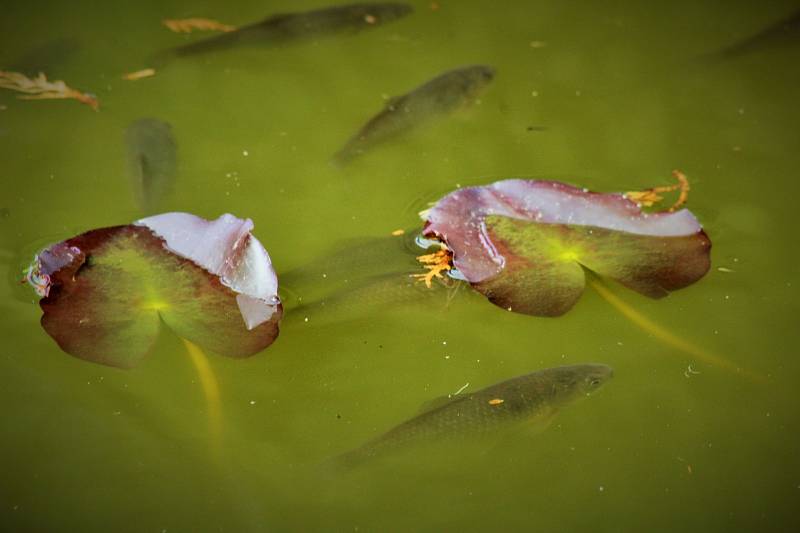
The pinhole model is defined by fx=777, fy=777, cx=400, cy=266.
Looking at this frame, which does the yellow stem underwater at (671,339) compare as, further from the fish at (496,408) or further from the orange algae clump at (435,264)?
the orange algae clump at (435,264)

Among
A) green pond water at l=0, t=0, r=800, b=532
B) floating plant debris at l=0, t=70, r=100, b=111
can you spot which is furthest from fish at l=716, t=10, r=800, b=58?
floating plant debris at l=0, t=70, r=100, b=111

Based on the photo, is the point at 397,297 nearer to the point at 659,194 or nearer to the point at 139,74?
the point at 659,194

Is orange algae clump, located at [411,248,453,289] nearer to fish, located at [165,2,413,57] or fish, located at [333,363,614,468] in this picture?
fish, located at [333,363,614,468]

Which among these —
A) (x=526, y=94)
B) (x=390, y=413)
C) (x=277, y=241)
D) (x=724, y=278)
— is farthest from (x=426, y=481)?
(x=526, y=94)

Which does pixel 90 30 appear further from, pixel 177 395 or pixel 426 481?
pixel 426 481

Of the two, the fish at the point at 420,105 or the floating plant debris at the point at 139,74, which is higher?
the floating plant debris at the point at 139,74

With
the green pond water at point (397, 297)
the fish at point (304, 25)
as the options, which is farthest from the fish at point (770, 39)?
the fish at point (304, 25)
